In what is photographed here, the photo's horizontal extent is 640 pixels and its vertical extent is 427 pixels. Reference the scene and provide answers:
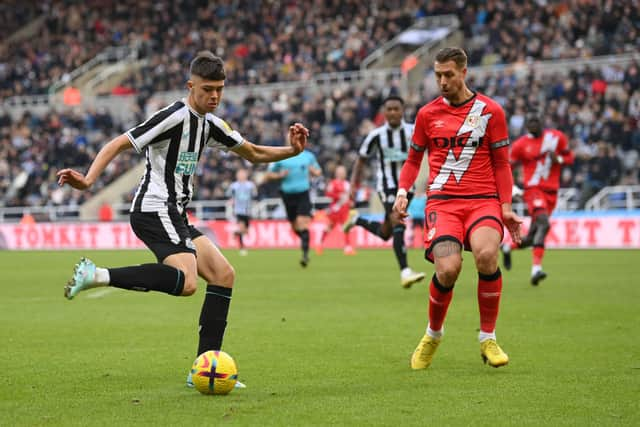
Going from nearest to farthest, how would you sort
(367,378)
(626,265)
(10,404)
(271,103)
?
(10,404) < (367,378) < (626,265) < (271,103)

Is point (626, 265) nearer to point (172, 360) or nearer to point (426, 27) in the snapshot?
point (172, 360)

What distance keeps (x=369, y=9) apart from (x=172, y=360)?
3301cm

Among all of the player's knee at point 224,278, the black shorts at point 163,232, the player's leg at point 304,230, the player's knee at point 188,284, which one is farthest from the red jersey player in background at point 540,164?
the player's knee at point 188,284

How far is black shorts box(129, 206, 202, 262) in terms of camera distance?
6.74 metres

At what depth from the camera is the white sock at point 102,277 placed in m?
6.18

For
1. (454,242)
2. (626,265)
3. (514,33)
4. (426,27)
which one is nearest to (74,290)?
(454,242)

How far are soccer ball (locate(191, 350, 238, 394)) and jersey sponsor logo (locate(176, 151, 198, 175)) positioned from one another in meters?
1.34

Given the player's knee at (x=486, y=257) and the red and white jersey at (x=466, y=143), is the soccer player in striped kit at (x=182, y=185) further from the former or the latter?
the player's knee at (x=486, y=257)

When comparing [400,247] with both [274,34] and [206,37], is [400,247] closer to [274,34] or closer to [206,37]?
[274,34]

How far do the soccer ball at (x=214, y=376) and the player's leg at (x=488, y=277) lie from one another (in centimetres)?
196

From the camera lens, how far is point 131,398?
20.2 ft

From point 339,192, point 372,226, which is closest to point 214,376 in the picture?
point 372,226

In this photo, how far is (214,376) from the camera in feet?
20.6

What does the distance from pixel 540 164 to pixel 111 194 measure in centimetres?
2513
